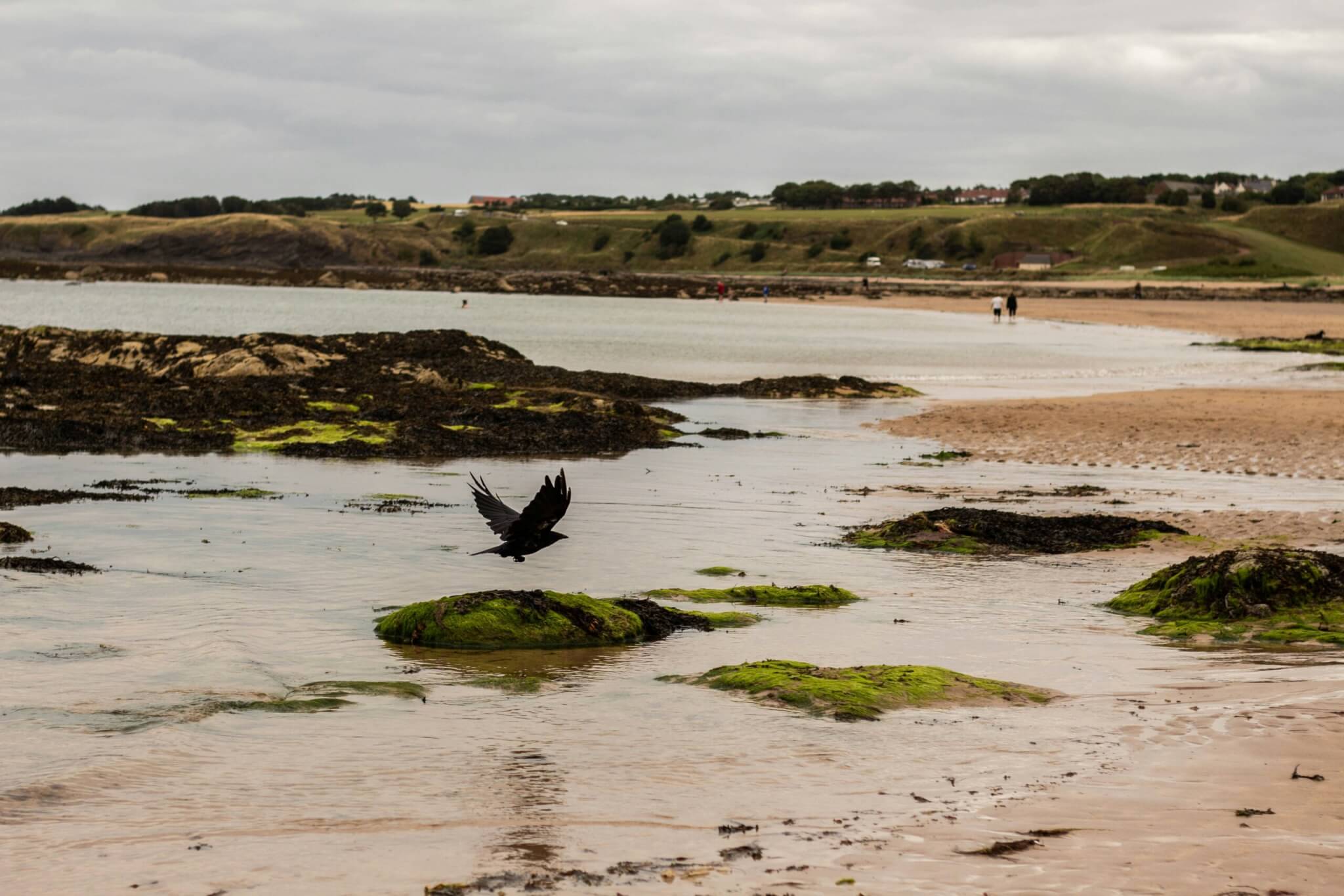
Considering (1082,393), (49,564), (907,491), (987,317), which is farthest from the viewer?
(987,317)

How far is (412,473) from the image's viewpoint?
22.1 metres

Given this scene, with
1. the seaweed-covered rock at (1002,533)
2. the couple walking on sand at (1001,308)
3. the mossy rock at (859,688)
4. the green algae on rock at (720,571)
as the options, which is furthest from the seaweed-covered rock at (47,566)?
the couple walking on sand at (1001,308)

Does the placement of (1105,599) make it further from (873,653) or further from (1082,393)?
(1082,393)

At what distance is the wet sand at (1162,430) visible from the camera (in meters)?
22.7

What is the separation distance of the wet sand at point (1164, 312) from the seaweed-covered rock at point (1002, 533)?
165 feet

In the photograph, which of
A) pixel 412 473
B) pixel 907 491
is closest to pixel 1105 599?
pixel 907 491

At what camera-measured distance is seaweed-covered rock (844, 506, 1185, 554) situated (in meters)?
15.4

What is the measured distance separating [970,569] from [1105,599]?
181cm

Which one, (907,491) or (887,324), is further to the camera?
(887,324)

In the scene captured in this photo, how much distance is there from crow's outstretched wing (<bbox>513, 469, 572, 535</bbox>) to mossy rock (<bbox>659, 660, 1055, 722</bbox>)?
158 centimetres

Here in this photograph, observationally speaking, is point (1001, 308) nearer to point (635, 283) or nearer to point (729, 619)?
point (635, 283)

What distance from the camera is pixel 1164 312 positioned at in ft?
276

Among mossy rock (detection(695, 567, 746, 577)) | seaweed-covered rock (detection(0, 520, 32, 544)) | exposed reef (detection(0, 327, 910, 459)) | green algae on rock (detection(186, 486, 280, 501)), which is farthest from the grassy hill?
seaweed-covered rock (detection(0, 520, 32, 544))

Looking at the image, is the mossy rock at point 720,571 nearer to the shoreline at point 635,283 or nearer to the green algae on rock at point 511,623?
Answer: the green algae on rock at point 511,623
